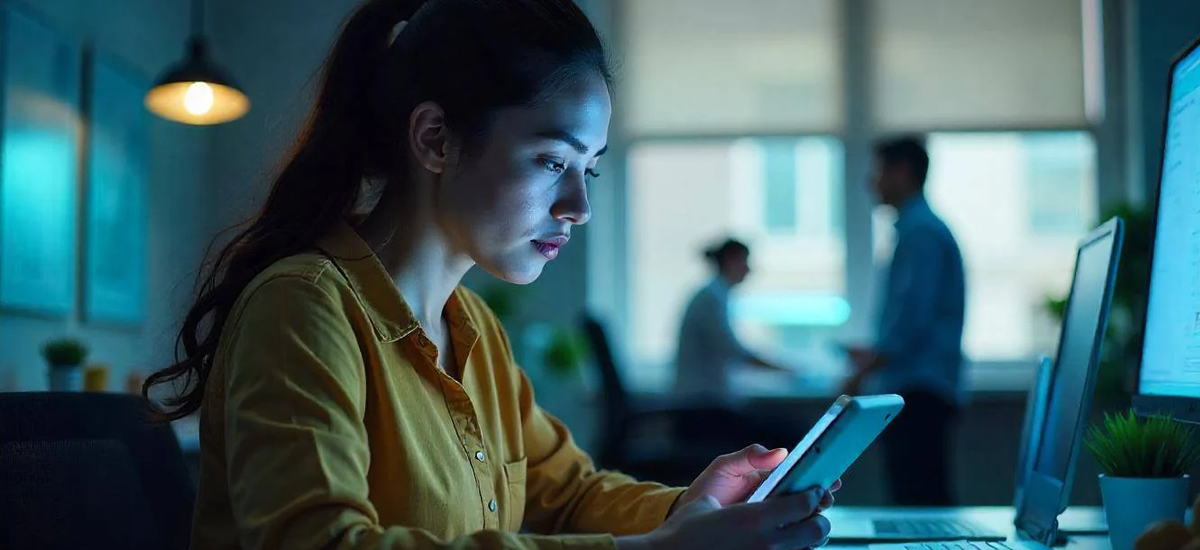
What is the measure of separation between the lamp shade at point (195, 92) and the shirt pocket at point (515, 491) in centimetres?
283

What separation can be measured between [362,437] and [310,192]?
0.33 meters

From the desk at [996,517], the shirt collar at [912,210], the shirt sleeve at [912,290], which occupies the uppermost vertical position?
the shirt collar at [912,210]

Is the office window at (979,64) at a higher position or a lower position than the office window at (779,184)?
higher

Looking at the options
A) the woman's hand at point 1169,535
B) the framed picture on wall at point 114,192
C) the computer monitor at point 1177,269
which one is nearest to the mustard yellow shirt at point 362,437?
the woman's hand at point 1169,535

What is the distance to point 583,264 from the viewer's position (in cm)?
552

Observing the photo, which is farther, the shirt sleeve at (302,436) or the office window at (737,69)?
the office window at (737,69)

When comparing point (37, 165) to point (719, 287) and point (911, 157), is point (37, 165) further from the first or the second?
point (911, 157)

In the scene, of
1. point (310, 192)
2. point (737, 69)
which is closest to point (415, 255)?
point (310, 192)

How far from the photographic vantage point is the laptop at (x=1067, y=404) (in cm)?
122

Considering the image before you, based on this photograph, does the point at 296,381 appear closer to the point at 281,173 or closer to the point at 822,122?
the point at 281,173

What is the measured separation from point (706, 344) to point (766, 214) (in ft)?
3.61

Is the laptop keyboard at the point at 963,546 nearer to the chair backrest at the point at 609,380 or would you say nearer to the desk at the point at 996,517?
the desk at the point at 996,517

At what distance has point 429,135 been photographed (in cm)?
118

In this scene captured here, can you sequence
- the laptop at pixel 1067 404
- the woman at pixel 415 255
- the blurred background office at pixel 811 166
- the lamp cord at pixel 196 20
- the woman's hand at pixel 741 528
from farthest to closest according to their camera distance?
the blurred background office at pixel 811 166
the lamp cord at pixel 196 20
the laptop at pixel 1067 404
the woman at pixel 415 255
the woman's hand at pixel 741 528
